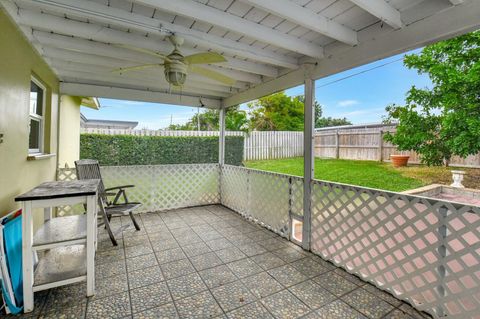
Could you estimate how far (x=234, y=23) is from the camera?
6.81 ft

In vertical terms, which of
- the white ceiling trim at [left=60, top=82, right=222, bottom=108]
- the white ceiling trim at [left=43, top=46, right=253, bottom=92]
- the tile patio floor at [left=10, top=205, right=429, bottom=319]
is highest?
the white ceiling trim at [left=43, top=46, right=253, bottom=92]

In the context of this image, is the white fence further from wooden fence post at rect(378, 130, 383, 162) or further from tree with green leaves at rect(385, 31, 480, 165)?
wooden fence post at rect(378, 130, 383, 162)

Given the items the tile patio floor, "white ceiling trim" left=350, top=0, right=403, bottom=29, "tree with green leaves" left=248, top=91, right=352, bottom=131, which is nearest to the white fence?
the tile patio floor

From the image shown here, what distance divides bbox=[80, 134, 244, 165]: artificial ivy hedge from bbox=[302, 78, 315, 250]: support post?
11.9 ft

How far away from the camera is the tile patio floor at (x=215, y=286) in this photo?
1.88 meters

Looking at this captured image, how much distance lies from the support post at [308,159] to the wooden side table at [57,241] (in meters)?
2.37

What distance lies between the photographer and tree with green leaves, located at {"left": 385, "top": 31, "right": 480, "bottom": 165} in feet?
6.39

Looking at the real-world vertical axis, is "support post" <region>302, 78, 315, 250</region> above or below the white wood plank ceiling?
below

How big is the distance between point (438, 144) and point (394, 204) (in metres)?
0.75

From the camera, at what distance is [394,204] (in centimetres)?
212

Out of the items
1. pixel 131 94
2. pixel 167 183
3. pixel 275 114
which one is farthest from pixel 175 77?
pixel 275 114

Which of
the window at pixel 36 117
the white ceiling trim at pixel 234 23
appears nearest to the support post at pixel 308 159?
the white ceiling trim at pixel 234 23

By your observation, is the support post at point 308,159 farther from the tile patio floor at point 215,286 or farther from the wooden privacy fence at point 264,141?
the wooden privacy fence at point 264,141

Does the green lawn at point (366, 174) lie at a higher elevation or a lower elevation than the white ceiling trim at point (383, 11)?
lower
